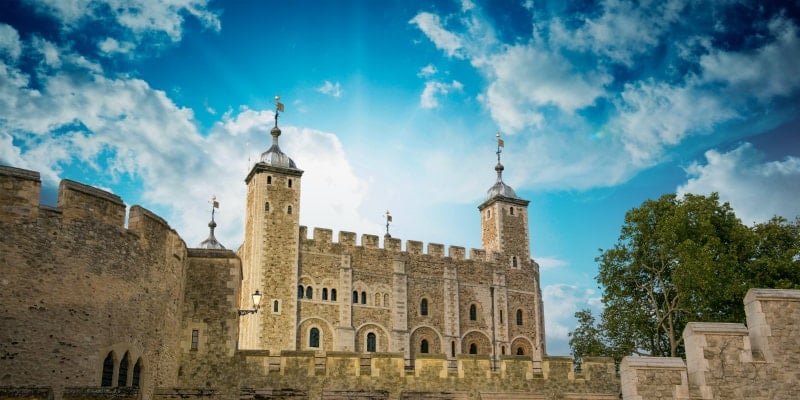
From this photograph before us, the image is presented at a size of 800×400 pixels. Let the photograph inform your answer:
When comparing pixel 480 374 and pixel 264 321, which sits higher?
pixel 264 321

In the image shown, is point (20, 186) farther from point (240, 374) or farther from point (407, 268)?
point (407, 268)

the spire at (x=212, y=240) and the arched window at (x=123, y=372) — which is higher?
the spire at (x=212, y=240)

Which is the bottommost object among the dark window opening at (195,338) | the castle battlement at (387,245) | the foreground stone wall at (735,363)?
the foreground stone wall at (735,363)

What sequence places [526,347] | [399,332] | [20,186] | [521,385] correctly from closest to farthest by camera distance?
[20,186], [521,385], [399,332], [526,347]

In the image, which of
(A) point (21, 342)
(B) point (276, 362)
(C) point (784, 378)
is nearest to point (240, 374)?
(B) point (276, 362)

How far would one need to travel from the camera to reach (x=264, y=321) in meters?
47.6

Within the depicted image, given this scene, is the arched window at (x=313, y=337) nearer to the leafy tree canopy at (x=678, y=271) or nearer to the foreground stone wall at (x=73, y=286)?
the leafy tree canopy at (x=678, y=271)

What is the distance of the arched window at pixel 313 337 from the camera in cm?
4913

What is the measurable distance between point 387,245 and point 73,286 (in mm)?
40774

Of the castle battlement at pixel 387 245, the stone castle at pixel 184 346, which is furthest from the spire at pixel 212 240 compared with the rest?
the stone castle at pixel 184 346

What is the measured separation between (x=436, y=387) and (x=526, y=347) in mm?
40181

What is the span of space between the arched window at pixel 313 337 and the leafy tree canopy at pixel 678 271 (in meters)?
18.8

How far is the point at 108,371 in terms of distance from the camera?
14109 mm

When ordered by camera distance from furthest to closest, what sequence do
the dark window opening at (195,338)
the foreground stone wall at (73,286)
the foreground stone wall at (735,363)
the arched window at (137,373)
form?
the dark window opening at (195,338) < the arched window at (137,373) < the foreground stone wall at (73,286) < the foreground stone wall at (735,363)
